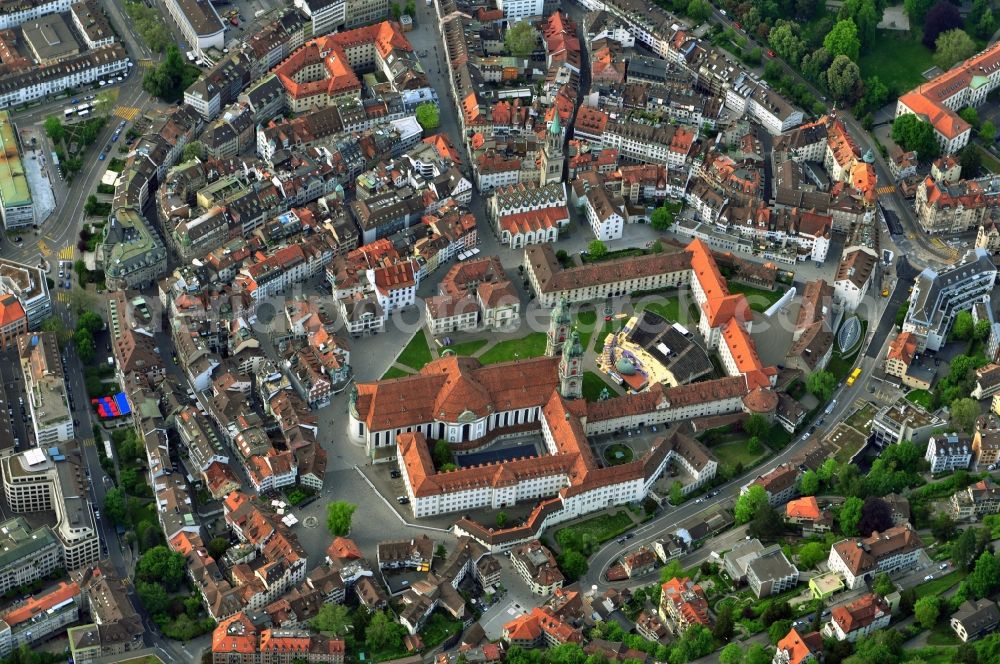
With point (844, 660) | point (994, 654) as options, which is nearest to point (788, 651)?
point (844, 660)

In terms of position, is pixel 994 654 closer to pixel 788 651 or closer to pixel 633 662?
pixel 788 651

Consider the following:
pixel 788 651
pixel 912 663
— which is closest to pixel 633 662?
pixel 788 651

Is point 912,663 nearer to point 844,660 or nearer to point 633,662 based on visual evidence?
point 844,660

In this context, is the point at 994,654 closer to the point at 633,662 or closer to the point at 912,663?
the point at 912,663

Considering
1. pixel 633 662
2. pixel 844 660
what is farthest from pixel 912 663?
pixel 633 662

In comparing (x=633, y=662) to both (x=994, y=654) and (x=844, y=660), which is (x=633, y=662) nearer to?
(x=844, y=660)
